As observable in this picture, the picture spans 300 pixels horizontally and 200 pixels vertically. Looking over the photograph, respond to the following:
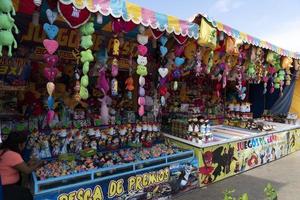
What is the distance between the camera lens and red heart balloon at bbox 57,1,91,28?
3.18 meters

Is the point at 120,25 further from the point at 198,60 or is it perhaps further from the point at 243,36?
the point at 243,36

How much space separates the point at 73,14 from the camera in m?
3.25

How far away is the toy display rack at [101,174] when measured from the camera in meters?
3.58

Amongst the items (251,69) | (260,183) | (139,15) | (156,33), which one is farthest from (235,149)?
(139,15)

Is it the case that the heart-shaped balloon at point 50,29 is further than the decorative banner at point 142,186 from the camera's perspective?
No

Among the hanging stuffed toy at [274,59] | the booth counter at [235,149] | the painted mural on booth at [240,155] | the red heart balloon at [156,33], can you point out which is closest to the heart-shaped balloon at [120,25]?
the red heart balloon at [156,33]

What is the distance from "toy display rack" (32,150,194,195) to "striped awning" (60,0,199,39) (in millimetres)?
1877

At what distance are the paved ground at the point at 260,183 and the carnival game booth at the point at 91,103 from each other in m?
0.33

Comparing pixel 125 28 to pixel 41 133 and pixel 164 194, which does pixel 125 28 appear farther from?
pixel 164 194

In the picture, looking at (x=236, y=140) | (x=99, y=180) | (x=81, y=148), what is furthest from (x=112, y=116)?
(x=236, y=140)

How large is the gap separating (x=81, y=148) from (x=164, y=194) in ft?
4.69

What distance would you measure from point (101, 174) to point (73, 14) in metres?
2.01

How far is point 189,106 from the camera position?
7453 mm

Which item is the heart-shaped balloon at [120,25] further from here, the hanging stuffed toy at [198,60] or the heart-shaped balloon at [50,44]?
the hanging stuffed toy at [198,60]
